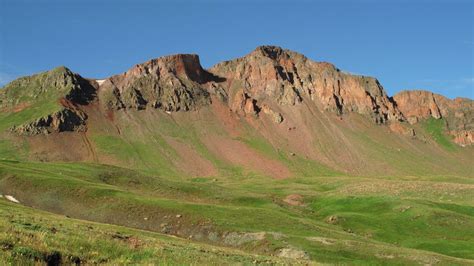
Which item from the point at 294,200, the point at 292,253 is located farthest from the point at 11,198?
the point at 294,200

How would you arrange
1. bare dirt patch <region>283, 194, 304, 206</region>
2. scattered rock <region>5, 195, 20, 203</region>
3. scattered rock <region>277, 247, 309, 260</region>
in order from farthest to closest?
bare dirt patch <region>283, 194, 304, 206</region>, scattered rock <region>5, 195, 20, 203</region>, scattered rock <region>277, 247, 309, 260</region>

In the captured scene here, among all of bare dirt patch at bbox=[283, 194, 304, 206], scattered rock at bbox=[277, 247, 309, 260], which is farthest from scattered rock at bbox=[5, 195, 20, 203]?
bare dirt patch at bbox=[283, 194, 304, 206]

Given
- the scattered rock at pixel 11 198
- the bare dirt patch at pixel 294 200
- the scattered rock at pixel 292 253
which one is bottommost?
the scattered rock at pixel 292 253

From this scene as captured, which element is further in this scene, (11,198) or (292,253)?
(11,198)

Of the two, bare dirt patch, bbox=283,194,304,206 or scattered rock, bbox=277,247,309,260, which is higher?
bare dirt patch, bbox=283,194,304,206

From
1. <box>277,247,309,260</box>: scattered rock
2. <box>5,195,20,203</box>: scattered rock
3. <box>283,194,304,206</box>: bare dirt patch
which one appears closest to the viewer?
<box>277,247,309,260</box>: scattered rock

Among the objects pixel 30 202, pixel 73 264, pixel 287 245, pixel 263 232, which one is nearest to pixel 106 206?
pixel 30 202

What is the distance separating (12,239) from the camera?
18906 mm

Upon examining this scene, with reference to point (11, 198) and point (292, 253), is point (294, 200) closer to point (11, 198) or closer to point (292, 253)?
point (11, 198)

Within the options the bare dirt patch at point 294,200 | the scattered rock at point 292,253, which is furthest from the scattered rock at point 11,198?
the bare dirt patch at point 294,200

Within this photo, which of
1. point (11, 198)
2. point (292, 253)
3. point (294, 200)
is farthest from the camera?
point (294, 200)

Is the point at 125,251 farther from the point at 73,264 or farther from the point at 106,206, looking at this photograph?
the point at 106,206

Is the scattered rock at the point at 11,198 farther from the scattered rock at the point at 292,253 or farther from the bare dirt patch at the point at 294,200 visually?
the bare dirt patch at the point at 294,200

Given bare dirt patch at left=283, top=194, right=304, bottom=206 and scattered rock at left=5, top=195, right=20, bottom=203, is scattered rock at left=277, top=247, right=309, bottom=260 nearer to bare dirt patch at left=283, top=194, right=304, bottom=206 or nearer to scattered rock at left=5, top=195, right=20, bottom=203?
scattered rock at left=5, top=195, right=20, bottom=203
